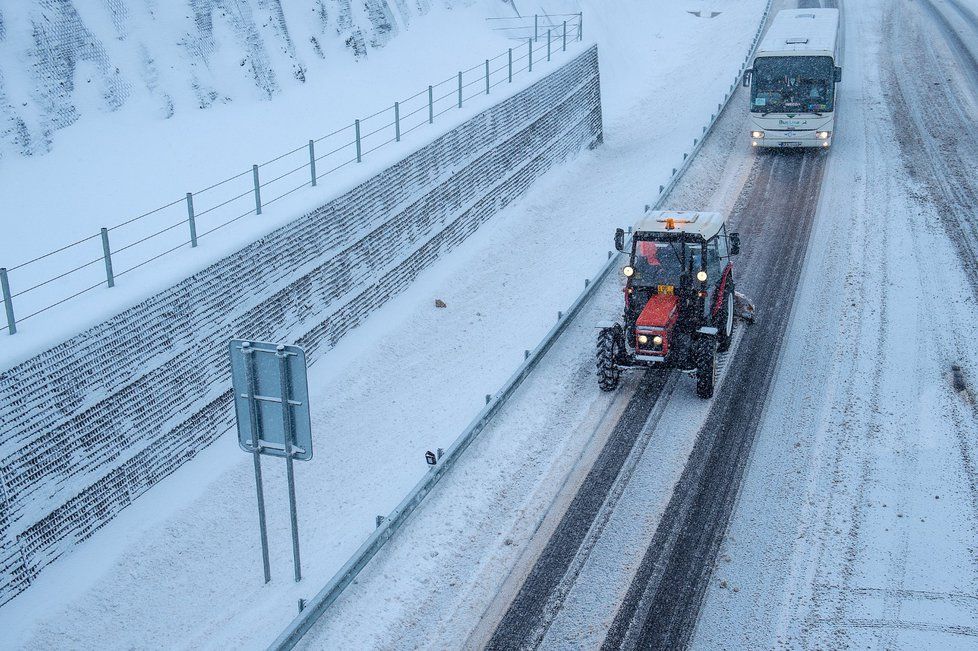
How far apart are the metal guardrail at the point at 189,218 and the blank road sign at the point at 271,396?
2.71 meters

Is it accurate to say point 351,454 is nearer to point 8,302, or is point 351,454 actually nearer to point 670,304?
point 8,302

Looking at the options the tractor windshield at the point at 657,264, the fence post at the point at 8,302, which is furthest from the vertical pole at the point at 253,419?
the tractor windshield at the point at 657,264

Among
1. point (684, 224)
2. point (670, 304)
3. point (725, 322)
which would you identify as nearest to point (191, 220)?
point (670, 304)

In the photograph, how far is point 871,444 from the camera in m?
12.7

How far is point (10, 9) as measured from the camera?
54.2ft

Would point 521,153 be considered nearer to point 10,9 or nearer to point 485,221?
point 485,221

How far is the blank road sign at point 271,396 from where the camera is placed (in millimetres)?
9375

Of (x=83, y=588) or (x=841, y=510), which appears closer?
(x=83, y=588)

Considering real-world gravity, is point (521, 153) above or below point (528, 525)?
above

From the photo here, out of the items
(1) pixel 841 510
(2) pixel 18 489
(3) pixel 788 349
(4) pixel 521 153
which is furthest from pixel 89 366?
(4) pixel 521 153

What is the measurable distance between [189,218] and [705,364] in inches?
291

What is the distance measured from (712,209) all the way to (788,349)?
271 inches

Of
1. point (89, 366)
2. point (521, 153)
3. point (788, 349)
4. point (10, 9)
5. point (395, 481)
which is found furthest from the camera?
point (521, 153)

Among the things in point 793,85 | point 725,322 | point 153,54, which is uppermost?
point 153,54
